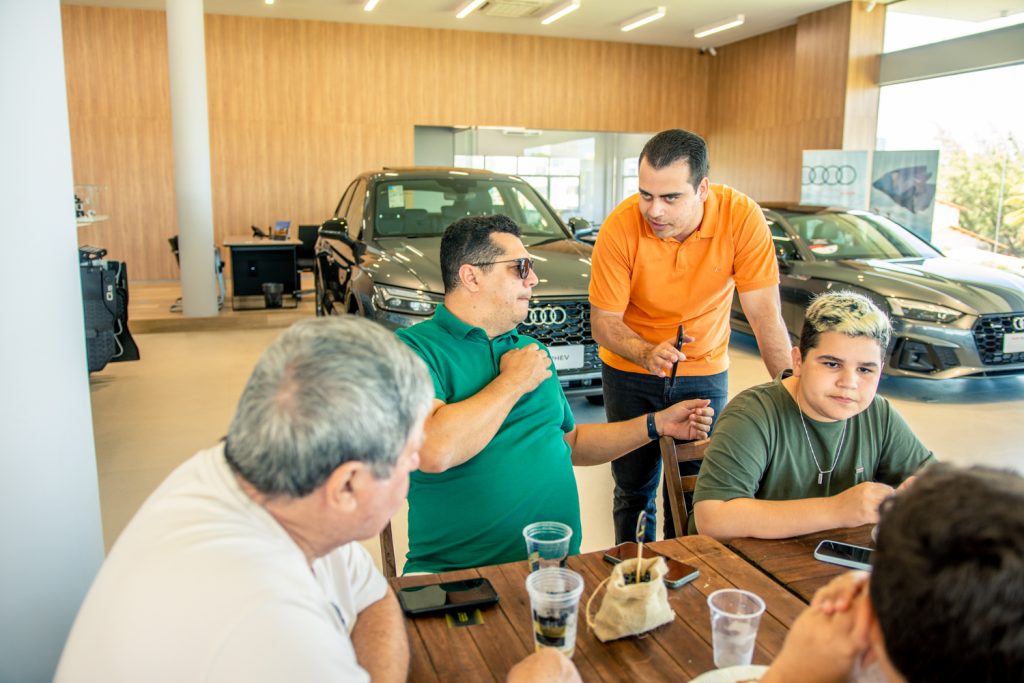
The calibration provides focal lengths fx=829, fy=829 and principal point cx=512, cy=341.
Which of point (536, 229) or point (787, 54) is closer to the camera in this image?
point (536, 229)

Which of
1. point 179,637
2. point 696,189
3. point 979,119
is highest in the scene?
point 979,119

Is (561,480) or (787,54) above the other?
(787,54)

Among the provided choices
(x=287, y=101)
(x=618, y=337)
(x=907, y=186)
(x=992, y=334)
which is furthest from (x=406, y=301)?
(x=287, y=101)

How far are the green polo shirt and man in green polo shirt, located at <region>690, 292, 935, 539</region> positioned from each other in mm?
396

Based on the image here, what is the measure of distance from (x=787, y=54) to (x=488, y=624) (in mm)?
13911

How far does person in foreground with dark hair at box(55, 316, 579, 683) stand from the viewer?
2.99 feet

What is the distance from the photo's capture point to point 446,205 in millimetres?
6160

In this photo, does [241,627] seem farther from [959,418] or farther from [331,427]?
[959,418]

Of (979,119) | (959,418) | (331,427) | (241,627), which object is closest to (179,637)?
(241,627)

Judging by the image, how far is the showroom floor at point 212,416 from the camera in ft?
13.5

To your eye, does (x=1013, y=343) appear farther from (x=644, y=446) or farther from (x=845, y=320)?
(x=845, y=320)

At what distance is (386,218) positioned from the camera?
237 inches

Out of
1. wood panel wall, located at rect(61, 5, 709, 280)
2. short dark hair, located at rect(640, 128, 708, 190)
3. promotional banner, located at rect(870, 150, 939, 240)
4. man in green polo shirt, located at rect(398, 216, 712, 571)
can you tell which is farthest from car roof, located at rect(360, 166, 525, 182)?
wood panel wall, located at rect(61, 5, 709, 280)

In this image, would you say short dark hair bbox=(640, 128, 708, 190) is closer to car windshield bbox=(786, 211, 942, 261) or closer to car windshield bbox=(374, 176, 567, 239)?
car windshield bbox=(374, 176, 567, 239)
